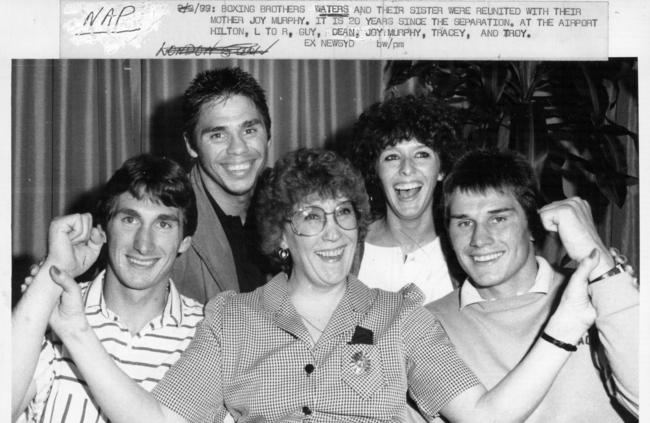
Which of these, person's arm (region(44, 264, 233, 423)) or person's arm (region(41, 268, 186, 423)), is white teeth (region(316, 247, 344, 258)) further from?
person's arm (region(41, 268, 186, 423))

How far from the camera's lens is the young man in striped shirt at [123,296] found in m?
1.75

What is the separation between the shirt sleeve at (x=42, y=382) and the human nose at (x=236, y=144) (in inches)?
33.4

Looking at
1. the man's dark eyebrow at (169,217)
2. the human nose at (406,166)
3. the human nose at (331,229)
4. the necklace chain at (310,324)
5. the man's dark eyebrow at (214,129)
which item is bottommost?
the necklace chain at (310,324)

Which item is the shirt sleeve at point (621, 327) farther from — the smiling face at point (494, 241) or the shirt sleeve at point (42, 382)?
the shirt sleeve at point (42, 382)

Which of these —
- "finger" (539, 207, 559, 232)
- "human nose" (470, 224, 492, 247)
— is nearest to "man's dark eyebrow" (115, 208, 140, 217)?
"human nose" (470, 224, 492, 247)

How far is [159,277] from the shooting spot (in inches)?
75.7

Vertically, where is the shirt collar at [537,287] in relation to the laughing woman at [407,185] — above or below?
below

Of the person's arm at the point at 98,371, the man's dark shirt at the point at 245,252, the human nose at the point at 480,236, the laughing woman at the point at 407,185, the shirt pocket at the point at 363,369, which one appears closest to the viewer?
the person's arm at the point at 98,371

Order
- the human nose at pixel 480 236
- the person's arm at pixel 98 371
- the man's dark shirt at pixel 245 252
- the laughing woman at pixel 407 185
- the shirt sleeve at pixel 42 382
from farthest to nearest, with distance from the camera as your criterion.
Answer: the man's dark shirt at pixel 245 252 < the laughing woman at pixel 407 185 < the human nose at pixel 480 236 < the shirt sleeve at pixel 42 382 < the person's arm at pixel 98 371

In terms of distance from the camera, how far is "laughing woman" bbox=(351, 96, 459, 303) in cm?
227

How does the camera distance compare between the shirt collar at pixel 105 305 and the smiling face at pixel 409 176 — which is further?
the smiling face at pixel 409 176

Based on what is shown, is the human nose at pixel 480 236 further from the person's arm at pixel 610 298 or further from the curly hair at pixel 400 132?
the curly hair at pixel 400 132

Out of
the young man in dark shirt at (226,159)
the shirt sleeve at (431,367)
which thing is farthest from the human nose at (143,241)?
the shirt sleeve at (431,367)

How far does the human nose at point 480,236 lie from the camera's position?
1.92 m
